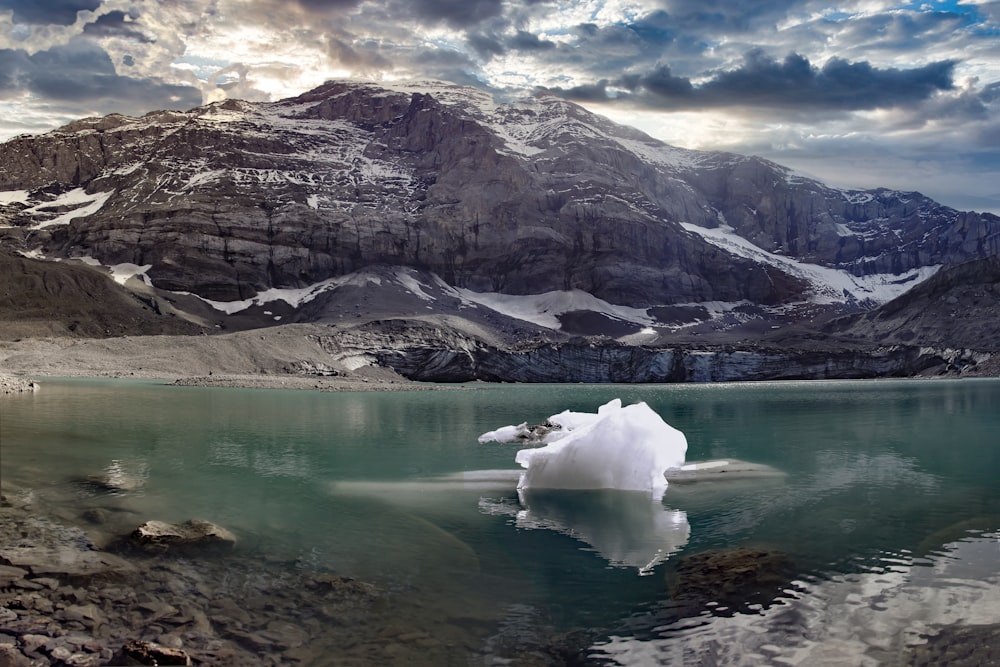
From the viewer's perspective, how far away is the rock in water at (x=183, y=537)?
14.2m

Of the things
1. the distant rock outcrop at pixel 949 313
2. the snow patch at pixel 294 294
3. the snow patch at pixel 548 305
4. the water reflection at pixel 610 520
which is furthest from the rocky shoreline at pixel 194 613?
the snow patch at pixel 548 305

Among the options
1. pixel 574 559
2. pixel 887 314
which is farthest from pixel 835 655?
A: pixel 887 314

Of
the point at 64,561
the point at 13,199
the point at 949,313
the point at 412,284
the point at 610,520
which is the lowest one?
the point at 610,520

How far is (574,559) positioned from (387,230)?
177 metres

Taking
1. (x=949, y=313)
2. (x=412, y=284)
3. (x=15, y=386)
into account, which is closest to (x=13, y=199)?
(x=412, y=284)

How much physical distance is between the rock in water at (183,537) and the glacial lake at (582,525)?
0.51 m

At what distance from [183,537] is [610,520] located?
30.3 ft

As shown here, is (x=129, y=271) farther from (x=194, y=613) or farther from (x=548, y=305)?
(x=194, y=613)

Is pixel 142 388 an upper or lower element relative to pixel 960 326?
lower

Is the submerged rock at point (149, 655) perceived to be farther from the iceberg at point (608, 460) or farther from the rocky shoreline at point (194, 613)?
the iceberg at point (608, 460)

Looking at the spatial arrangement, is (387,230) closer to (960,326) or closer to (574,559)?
(960,326)

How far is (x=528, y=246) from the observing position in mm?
198250

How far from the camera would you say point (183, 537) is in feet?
47.6

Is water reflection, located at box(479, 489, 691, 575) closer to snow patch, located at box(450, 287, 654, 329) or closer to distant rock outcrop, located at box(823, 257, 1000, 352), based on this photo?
distant rock outcrop, located at box(823, 257, 1000, 352)
